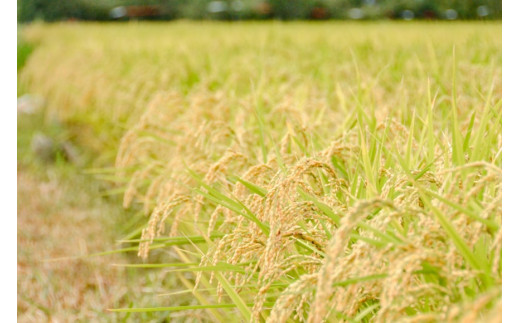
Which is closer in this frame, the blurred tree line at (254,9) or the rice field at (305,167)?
the rice field at (305,167)

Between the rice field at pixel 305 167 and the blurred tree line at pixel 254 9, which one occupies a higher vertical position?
the blurred tree line at pixel 254 9

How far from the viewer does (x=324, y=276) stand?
0.69 metres

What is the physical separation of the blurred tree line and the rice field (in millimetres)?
210

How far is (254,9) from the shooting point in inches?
365

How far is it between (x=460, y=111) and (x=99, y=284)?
1.56 metres

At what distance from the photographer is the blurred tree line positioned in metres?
4.75

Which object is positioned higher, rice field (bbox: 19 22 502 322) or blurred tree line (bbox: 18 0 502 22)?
blurred tree line (bbox: 18 0 502 22)

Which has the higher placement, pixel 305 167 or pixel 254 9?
pixel 254 9

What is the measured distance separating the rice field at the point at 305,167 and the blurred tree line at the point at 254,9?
0.21 m

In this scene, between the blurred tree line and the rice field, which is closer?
the rice field

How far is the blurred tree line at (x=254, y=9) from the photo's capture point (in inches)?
187

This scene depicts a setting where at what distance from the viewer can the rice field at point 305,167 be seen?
Answer: 85 centimetres

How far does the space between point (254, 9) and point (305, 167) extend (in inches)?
340
